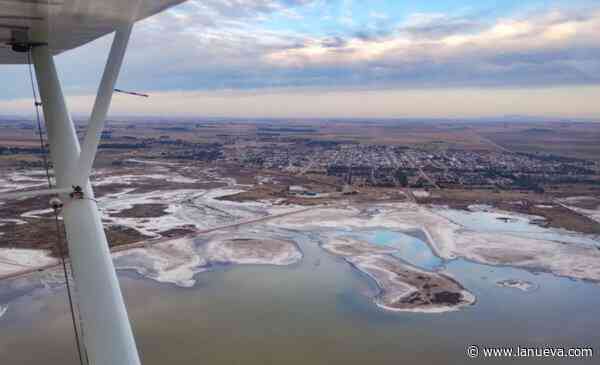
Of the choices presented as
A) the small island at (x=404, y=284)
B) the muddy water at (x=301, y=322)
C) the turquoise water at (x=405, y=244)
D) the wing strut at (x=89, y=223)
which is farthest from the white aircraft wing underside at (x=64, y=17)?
the turquoise water at (x=405, y=244)

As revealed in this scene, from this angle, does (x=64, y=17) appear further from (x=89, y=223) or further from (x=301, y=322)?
(x=301, y=322)

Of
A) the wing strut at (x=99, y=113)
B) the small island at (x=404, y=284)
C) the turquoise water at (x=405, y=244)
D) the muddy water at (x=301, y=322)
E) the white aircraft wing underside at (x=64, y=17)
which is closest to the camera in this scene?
the white aircraft wing underside at (x=64, y=17)

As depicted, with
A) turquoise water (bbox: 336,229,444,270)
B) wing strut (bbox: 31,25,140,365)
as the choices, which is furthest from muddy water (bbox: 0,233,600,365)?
wing strut (bbox: 31,25,140,365)

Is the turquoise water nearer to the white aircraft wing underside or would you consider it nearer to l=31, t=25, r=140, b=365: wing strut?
l=31, t=25, r=140, b=365: wing strut

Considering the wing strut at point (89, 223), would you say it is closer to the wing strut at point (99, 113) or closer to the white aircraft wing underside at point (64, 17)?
the wing strut at point (99, 113)

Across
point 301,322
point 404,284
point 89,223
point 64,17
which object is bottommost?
point 301,322

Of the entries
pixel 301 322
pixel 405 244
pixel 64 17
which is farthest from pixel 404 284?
pixel 64 17
